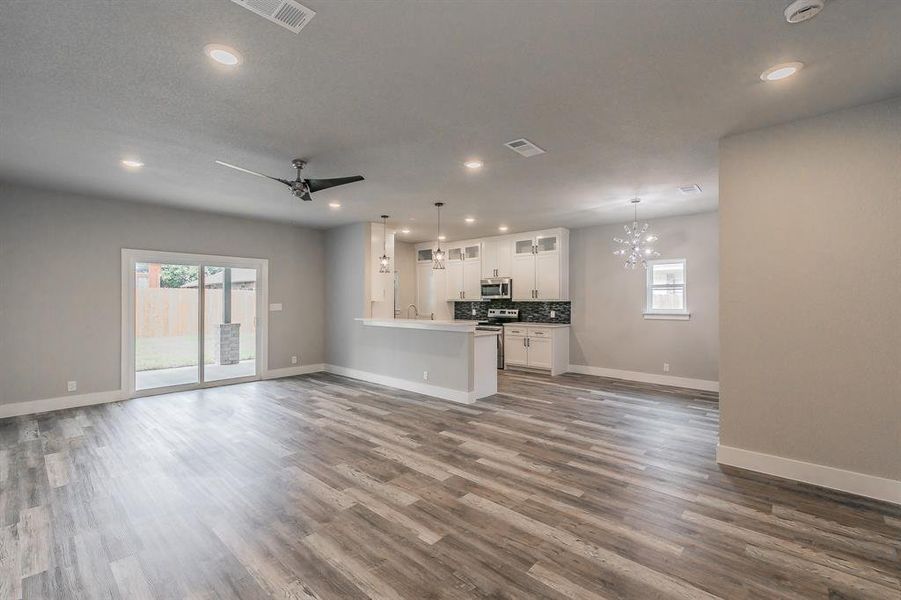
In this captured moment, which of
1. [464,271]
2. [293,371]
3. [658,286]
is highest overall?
[464,271]

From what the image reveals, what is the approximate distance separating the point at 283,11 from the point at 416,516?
3013 millimetres

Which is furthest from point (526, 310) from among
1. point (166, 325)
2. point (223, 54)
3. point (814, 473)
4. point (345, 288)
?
point (223, 54)

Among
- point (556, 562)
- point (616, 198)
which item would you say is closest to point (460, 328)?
point (616, 198)

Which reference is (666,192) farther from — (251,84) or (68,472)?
(68,472)

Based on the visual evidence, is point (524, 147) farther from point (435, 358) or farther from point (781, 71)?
point (435, 358)

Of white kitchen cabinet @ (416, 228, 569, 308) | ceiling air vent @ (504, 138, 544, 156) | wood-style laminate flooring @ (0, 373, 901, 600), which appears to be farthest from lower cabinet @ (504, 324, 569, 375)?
ceiling air vent @ (504, 138, 544, 156)

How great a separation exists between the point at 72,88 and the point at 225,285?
4.49 metres

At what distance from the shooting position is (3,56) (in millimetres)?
2334

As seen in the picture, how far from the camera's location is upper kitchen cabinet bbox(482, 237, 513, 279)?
834cm

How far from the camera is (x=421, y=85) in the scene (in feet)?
8.82

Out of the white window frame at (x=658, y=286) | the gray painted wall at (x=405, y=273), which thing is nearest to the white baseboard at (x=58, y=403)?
the gray painted wall at (x=405, y=273)

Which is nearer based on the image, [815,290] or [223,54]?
[223,54]

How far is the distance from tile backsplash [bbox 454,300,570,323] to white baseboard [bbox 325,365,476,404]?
3159 mm

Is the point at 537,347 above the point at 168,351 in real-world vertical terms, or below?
below
